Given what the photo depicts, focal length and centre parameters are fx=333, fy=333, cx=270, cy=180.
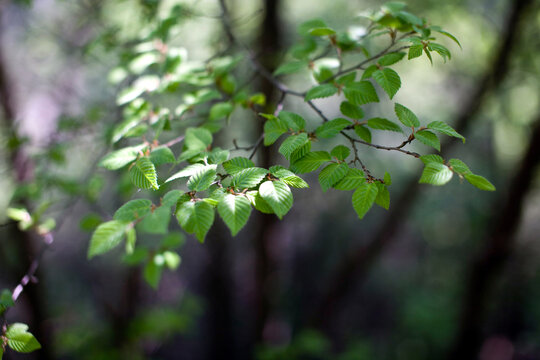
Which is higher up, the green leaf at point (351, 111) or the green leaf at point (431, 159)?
the green leaf at point (351, 111)

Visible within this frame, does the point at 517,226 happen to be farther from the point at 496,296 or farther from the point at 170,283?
the point at 170,283

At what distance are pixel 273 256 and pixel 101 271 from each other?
15.5 ft

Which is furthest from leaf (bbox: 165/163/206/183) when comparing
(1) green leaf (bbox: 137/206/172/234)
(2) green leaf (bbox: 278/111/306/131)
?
(2) green leaf (bbox: 278/111/306/131)

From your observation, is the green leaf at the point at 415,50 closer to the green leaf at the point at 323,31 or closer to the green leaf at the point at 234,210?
the green leaf at the point at 323,31

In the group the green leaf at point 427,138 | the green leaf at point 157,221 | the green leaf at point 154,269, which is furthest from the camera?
the green leaf at point 154,269

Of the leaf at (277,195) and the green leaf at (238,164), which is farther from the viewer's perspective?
the green leaf at (238,164)

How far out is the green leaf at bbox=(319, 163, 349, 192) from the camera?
104 centimetres

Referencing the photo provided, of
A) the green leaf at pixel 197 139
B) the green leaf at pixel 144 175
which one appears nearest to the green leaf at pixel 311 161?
the green leaf at pixel 197 139

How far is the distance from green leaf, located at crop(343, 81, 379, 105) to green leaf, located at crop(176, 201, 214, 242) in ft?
2.17

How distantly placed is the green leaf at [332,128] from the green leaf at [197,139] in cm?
42

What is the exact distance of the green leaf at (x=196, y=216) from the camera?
91 centimetres

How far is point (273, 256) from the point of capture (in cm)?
369

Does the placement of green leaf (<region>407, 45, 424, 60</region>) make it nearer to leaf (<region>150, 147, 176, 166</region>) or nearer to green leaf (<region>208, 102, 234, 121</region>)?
green leaf (<region>208, 102, 234, 121</region>)

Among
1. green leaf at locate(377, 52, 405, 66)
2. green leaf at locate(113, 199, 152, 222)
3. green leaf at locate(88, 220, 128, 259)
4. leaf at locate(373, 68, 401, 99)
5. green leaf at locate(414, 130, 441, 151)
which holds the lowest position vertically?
green leaf at locate(88, 220, 128, 259)
